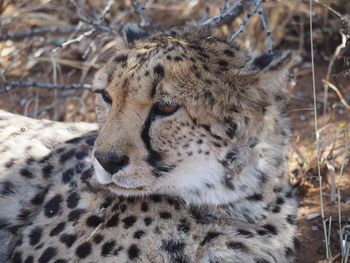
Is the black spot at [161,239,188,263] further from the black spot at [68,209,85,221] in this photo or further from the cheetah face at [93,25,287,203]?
the black spot at [68,209,85,221]

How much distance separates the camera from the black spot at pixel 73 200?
2.07 metres

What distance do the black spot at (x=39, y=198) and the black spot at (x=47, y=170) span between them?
2.4 inches

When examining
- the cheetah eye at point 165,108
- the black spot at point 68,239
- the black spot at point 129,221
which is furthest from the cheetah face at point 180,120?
the black spot at point 68,239

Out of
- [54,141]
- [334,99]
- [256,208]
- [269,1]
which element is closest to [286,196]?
[256,208]

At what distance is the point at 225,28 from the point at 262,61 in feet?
5.68

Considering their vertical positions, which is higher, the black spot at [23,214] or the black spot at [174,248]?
the black spot at [174,248]

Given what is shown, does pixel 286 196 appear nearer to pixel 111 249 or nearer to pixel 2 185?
pixel 111 249

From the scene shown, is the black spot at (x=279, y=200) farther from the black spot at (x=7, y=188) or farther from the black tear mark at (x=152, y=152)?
the black spot at (x=7, y=188)

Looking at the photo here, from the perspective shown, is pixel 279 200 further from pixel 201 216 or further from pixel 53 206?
pixel 53 206

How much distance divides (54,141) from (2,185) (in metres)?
0.24

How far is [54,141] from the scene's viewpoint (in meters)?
2.41

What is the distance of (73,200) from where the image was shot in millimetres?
2088

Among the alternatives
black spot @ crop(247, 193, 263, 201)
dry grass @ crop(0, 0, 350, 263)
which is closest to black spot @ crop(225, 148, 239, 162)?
black spot @ crop(247, 193, 263, 201)

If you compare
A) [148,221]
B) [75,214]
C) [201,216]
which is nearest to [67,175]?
[75,214]
